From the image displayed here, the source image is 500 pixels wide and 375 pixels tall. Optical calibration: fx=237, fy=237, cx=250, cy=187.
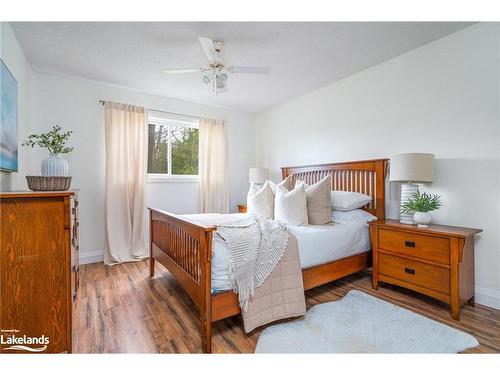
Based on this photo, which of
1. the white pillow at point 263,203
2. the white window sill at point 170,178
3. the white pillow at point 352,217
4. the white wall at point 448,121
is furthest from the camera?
the white window sill at point 170,178

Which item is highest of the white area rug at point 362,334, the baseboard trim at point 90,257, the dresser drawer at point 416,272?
the dresser drawer at point 416,272

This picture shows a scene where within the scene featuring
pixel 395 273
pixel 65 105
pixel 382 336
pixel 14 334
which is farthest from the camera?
pixel 65 105

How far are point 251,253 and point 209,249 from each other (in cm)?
32

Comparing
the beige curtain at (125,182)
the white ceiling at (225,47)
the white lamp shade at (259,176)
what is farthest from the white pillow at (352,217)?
the beige curtain at (125,182)

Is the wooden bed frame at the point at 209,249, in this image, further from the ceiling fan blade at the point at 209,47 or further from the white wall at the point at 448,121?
the ceiling fan blade at the point at 209,47

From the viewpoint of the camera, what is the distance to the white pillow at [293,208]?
2469 millimetres

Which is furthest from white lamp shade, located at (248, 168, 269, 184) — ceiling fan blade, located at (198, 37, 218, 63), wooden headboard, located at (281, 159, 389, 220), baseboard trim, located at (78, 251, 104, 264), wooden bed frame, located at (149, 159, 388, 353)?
baseboard trim, located at (78, 251, 104, 264)

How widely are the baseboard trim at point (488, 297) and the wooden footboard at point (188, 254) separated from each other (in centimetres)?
236

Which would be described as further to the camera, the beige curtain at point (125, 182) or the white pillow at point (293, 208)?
the beige curtain at point (125, 182)

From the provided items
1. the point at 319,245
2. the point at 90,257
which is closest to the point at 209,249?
the point at 319,245

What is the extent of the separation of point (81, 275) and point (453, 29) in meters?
4.59

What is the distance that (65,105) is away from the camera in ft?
10.0
